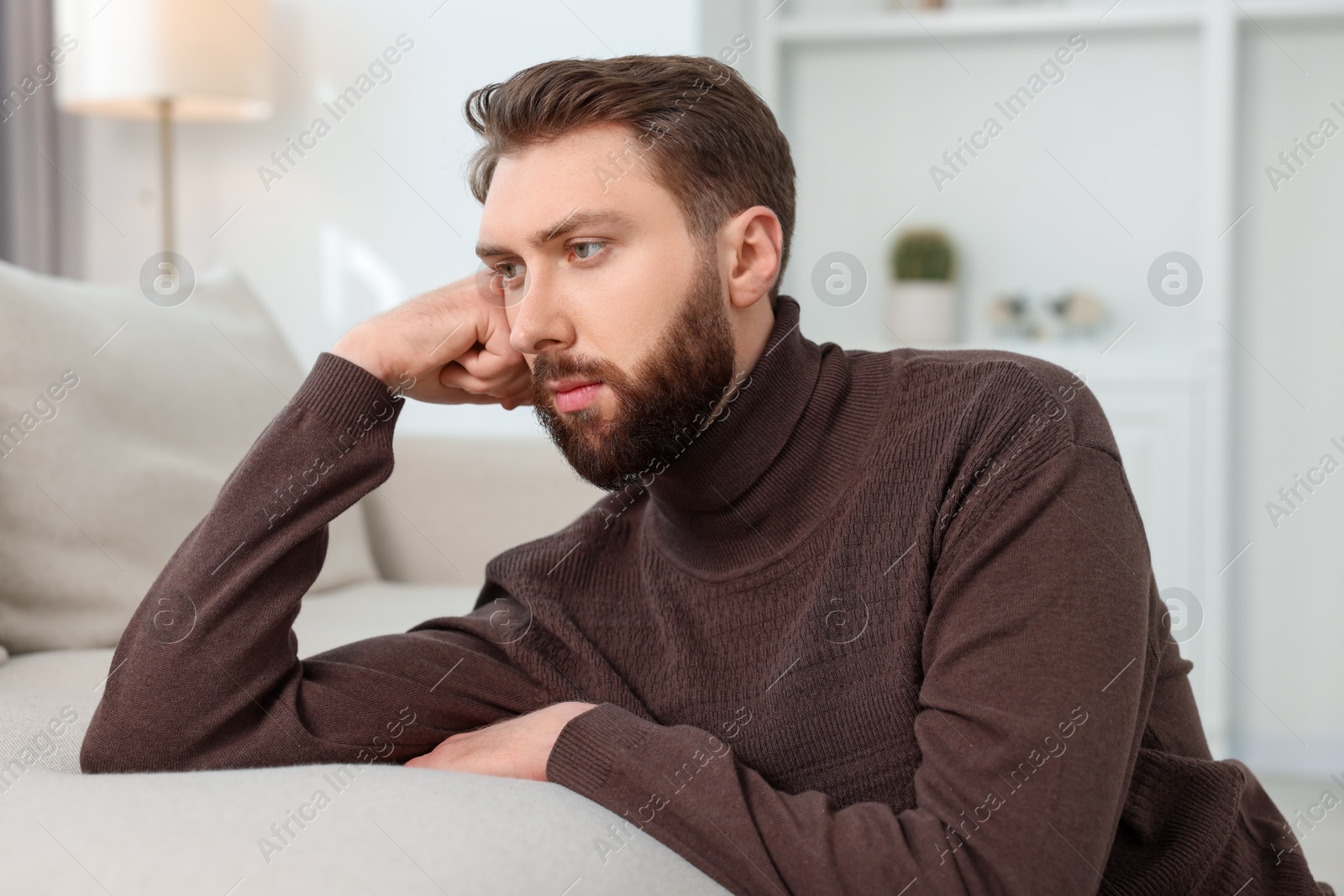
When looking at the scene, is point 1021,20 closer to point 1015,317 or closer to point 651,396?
point 1015,317

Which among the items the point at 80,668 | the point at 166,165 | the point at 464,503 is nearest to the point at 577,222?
the point at 80,668

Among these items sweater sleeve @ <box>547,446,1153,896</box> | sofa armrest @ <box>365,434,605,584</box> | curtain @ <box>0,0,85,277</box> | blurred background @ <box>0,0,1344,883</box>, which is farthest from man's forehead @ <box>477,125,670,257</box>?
curtain @ <box>0,0,85,277</box>

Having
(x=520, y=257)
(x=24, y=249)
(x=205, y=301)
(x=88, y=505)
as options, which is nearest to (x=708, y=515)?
(x=520, y=257)

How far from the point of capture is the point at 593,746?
961 millimetres

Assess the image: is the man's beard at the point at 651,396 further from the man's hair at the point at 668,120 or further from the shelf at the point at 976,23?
the shelf at the point at 976,23

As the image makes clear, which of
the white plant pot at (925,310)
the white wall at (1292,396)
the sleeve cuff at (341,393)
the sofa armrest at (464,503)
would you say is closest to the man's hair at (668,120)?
the sleeve cuff at (341,393)

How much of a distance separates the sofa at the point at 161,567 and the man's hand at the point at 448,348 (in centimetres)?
36

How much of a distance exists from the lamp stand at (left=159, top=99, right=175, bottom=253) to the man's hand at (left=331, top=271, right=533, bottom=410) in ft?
6.41

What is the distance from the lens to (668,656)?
1131 mm

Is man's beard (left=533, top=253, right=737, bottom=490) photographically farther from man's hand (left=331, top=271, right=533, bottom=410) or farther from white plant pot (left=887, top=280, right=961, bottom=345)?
white plant pot (left=887, top=280, right=961, bottom=345)

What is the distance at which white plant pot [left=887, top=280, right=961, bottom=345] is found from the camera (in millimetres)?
2922

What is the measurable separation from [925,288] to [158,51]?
5.85ft

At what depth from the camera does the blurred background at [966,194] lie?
2.67 m

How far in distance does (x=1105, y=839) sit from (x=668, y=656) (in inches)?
16.5
